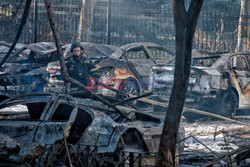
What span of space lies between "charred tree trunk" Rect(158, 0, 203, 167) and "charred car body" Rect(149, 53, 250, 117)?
561cm

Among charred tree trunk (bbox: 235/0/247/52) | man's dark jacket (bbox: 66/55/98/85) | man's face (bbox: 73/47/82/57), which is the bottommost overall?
man's dark jacket (bbox: 66/55/98/85)

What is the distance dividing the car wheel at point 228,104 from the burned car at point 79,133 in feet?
16.3

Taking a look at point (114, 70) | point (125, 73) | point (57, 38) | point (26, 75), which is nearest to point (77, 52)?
point (57, 38)

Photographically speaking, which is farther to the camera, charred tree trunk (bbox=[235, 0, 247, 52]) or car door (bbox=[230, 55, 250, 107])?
charred tree trunk (bbox=[235, 0, 247, 52])

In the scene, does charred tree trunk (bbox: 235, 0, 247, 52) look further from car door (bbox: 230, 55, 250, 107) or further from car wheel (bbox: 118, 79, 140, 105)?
car wheel (bbox: 118, 79, 140, 105)

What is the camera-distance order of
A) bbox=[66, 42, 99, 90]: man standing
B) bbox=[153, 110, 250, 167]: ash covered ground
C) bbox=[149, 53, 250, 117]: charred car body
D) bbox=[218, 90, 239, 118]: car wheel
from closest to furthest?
bbox=[153, 110, 250, 167]: ash covered ground < bbox=[66, 42, 99, 90]: man standing < bbox=[149, 53, 250, 117]: charred car body < bbox=[218, 90, 239, 118]: car wheel

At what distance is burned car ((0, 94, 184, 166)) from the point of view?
4.29 meters

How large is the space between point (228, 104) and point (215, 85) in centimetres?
92

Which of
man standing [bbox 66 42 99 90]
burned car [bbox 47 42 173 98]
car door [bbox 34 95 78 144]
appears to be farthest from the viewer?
burned car [bbox 47 42 173 98]

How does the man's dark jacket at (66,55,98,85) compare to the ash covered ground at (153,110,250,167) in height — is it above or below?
above

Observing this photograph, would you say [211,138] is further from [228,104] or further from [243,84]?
→ [243,84]

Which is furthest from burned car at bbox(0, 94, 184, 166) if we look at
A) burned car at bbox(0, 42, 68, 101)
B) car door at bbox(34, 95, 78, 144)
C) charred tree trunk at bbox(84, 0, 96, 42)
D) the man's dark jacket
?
charred tree trunk at bbox(84, 0, 96, 42)

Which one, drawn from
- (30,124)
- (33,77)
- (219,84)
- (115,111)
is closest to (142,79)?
(219,84)

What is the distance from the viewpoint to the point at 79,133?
17.7ft
